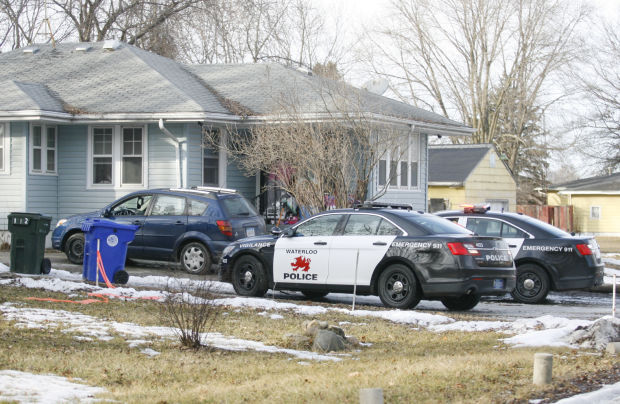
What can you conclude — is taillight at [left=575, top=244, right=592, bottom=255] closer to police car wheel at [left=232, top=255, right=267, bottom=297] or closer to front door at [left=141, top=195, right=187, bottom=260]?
police car wheel at [left=232, top=255, right=267, bottom=297]

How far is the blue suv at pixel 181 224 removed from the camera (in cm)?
1719

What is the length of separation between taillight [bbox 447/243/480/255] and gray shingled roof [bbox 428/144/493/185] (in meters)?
23.9

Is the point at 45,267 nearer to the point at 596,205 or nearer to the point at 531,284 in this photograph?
the point at 531,284

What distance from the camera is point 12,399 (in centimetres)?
658

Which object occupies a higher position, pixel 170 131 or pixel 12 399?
pixel 170 131

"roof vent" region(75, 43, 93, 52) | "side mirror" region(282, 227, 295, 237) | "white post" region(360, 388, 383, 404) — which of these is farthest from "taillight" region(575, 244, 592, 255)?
"roof vent" region(75, 43, 93, 52)

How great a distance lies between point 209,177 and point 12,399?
1643 centimetres

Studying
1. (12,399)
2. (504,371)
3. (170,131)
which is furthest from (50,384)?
(170,131)

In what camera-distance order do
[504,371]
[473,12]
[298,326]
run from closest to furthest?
[504,371] → [298,326] → [473,12]

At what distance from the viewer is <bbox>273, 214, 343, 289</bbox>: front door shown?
1372cm

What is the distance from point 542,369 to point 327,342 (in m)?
2.67

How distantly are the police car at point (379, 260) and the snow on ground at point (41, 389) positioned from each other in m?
6.40

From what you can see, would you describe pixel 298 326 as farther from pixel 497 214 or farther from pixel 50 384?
pixel 497 214

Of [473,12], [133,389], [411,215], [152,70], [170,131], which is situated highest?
[473,12]
